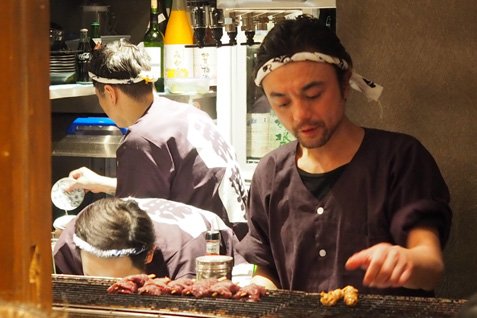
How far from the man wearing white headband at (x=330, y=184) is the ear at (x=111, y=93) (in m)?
0.82

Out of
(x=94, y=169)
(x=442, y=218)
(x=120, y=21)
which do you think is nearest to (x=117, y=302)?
(x=442, y=218)

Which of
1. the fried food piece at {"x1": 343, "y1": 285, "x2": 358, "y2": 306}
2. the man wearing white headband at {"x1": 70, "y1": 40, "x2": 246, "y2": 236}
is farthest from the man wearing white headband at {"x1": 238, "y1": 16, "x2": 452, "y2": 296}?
the man wearing white headband at {"x1": 70, "y1": 40, "x2": 246, "y2": 236}

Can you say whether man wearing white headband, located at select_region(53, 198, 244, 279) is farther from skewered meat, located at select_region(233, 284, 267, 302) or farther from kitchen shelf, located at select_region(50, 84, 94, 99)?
kitchen shelf, located at select_region(50, 84, 94, 99)

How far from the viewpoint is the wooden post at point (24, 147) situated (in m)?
0.68

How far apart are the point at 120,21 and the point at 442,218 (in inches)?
75.8

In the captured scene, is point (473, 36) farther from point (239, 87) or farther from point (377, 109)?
point (239, 87)

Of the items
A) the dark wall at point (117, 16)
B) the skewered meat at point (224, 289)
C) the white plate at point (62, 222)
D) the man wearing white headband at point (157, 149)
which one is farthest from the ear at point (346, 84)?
the dark wall at point (117, 16)

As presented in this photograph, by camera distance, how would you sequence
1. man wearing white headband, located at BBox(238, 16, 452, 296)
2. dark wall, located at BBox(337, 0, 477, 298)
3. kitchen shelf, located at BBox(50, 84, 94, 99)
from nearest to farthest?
man wearing white headband, located at BBox(238, 16, 452, 296)
dark wall, located at BBox(337, 0, 477, 298)
kitchen shelf, located at BBox(50, 84, 94, 99)

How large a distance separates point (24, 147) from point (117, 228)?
933 mm

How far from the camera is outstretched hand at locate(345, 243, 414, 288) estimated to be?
1.07 meters

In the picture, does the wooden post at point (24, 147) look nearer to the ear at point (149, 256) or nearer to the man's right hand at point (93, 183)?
the ear at point (149, 256)

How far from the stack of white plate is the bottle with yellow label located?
1.00 feet

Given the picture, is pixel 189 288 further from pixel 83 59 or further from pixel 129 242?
pixel 83 59

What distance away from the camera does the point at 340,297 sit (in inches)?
47.5
